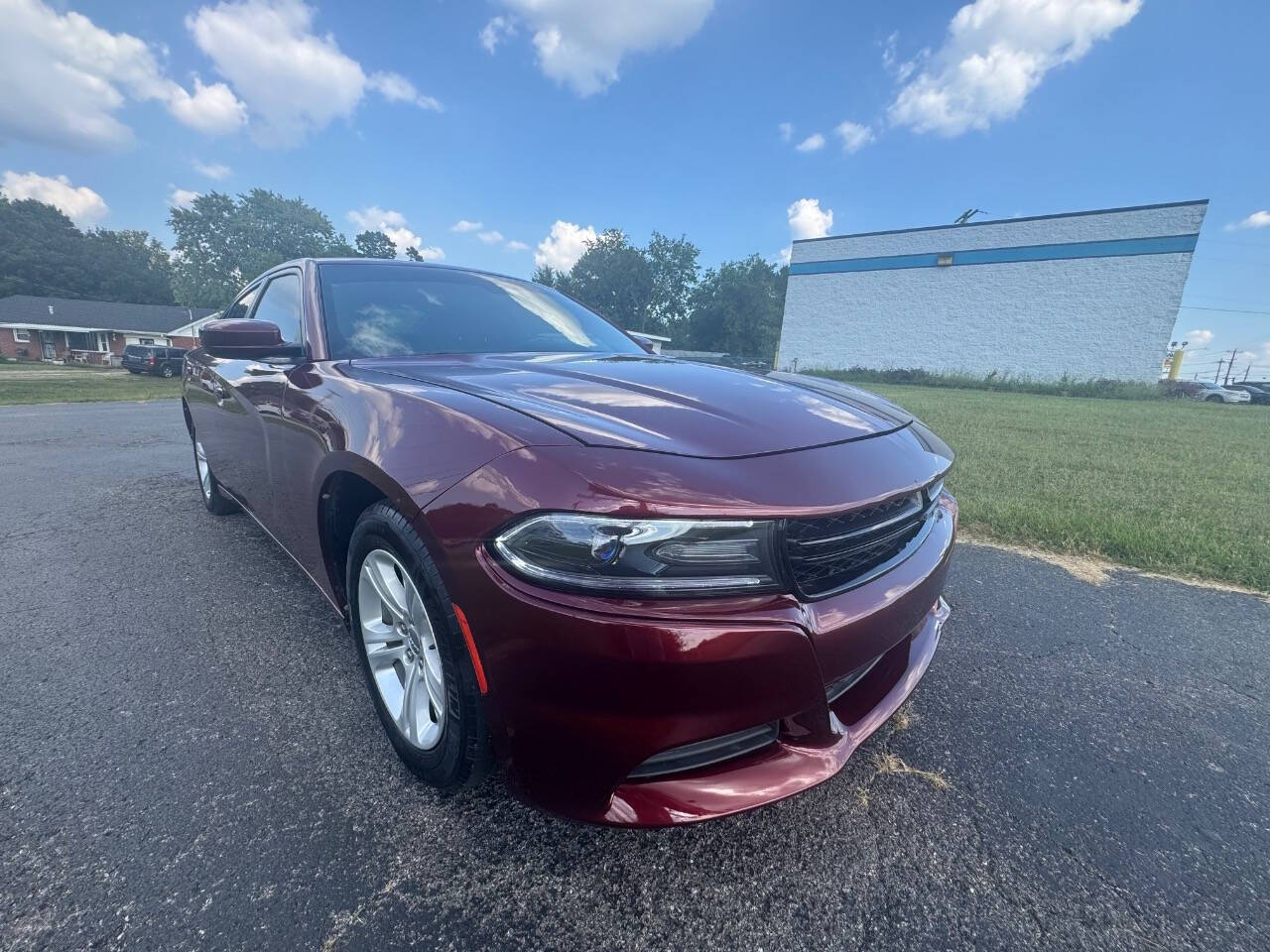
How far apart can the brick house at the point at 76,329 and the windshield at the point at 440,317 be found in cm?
4463

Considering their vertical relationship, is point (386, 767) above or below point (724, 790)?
below

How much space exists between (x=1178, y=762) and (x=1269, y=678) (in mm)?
1023

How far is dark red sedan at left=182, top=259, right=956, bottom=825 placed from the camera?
1.16 m

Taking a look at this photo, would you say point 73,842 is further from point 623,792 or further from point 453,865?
point 623,792

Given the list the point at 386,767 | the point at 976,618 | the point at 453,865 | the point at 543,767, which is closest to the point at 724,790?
the point at 543,767

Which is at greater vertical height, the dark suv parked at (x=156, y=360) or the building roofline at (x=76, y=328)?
the building roofline at (x=76, y=328)

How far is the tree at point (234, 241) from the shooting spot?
5297 centimetres

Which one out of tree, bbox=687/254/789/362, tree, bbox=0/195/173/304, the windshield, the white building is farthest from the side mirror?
tree, bbox=0/195/173/304

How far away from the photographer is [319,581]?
7.30 ft

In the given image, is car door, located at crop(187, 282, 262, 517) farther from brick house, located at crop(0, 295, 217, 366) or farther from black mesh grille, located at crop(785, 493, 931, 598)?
brick house, located at crop(0, 295, 217, 366)

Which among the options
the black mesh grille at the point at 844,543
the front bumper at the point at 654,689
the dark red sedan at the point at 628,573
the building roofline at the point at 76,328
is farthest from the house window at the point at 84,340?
the black mesh grille at the point at 844,543

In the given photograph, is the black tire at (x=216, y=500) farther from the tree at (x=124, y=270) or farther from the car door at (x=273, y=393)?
the tree at (x=124, y=270)

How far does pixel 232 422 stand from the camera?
117 inches

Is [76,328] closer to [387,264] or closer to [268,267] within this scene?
[268,267]
